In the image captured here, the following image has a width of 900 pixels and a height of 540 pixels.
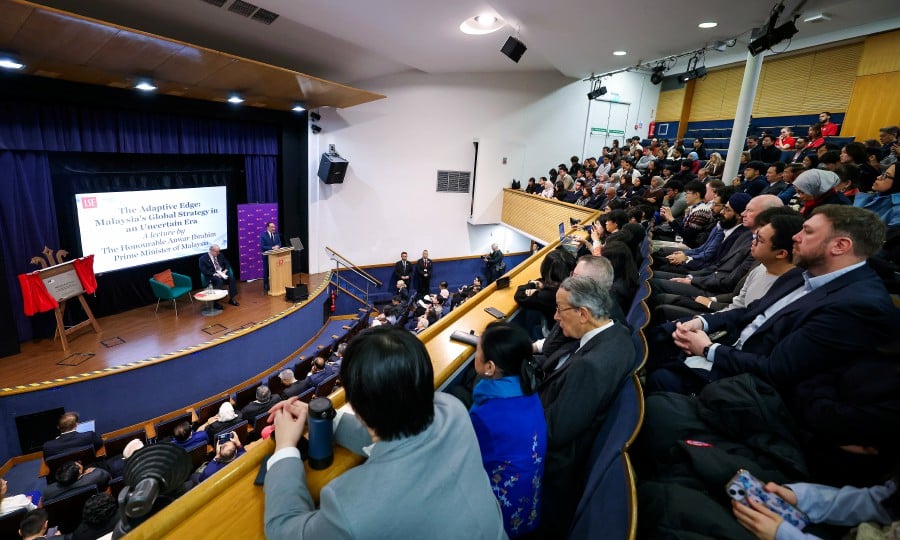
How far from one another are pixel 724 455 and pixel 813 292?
913 mm

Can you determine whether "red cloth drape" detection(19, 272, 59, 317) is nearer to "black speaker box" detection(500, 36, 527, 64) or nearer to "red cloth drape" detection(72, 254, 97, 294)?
"red cloth drape" detection(72, 254, 97, 294)

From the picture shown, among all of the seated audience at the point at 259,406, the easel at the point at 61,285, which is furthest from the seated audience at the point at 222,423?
the easel at the point at 61,285

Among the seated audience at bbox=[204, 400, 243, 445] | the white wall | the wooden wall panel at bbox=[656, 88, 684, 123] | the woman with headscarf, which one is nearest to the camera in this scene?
the woman with headscarf

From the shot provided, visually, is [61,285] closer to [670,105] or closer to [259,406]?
[259,406]

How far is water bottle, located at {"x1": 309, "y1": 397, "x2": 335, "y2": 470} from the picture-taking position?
1.05 m

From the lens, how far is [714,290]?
10.1 ft

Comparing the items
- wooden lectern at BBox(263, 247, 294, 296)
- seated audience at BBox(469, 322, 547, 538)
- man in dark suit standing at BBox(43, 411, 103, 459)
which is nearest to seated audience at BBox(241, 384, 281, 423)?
man in dark suit standing at BBox(43, 411, 103, 459)

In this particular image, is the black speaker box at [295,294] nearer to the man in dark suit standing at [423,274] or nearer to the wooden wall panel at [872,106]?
the man in dark suit standing at [423,274]

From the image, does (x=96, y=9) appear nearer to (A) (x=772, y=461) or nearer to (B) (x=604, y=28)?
(B) (x=604, y=28)

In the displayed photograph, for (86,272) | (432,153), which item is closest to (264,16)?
(86,272)

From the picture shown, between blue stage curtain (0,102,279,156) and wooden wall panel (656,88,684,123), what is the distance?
12.9 meters

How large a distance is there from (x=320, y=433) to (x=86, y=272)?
24.9 ft

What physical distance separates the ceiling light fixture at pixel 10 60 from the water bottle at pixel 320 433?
6.87 metres

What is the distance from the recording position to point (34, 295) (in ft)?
18.9
